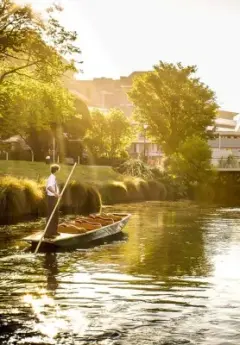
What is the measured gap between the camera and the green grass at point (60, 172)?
47.0 meters

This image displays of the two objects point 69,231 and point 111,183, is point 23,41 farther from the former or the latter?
point 111,183

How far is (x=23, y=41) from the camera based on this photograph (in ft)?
117

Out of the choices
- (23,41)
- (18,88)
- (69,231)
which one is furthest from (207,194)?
(69,231)

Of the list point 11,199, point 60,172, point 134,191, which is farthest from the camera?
point 134,191

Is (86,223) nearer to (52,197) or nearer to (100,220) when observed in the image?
(100,220)

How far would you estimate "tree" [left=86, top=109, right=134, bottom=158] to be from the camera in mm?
76938

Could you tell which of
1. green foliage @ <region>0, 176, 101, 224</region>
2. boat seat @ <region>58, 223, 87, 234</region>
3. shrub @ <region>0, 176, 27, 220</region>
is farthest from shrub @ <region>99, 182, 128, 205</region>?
boat seat @ <region>58, 223, 87, 234</region>

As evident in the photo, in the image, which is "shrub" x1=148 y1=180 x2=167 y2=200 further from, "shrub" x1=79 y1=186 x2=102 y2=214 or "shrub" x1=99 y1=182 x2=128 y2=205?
"shrub" x1=79 y1=186 x2=102 y2=214

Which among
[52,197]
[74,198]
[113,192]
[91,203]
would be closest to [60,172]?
[113,192]

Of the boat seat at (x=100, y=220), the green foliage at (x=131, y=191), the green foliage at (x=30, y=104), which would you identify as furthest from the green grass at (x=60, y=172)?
the boat seat at (x=100, y=220)

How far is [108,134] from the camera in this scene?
78.0 m

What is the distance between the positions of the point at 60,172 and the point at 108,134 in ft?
88.3

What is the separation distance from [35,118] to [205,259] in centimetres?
3407

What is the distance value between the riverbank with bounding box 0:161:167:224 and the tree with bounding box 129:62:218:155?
12.3 meters
